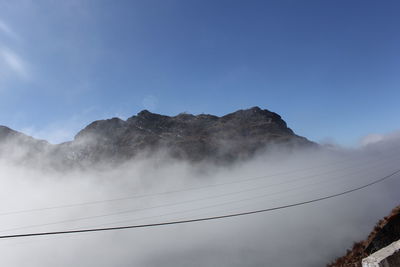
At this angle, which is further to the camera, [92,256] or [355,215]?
[92,256]

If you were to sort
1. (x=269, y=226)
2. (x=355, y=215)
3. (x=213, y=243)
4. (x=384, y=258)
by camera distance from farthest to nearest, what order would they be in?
(x=269, y=226) → (x=213, y=243) → (x=355, y=215) → (x=384, y=258)

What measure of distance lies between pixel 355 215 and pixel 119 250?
154114mm

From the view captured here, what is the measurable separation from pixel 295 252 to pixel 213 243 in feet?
188

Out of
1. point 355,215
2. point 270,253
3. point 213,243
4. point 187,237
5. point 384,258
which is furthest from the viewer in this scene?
point 187,237

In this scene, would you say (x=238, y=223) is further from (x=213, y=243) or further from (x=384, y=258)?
(x=384, y=258)

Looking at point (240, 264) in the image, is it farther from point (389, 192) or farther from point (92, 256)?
point (389, 192)

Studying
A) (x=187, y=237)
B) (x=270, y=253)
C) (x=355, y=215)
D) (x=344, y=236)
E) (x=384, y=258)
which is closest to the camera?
(x=384, y=258)

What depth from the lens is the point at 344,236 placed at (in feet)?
365

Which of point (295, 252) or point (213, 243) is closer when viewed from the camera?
point (295, 252)

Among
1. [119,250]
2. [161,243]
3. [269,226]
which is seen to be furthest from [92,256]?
[269,226]

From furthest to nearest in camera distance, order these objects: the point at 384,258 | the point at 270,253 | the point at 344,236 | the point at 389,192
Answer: the point at 389,192, the point at 270,253, the point at 344,236, the point at 384,258

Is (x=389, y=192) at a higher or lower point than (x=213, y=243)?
higher

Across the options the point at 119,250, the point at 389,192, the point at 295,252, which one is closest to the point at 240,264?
the point at 295,252

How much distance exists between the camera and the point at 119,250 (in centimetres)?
19462
